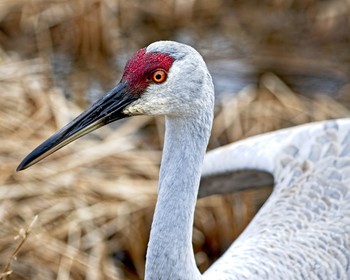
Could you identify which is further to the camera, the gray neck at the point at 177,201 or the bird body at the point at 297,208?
the bird body at the point at 297,208

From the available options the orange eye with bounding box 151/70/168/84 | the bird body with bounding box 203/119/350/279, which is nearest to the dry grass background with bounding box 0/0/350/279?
the bird body with bounding box 203/119/350/279

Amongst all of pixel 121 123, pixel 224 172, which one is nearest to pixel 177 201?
pixel 224 172

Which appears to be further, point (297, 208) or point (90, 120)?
point (297, 208)

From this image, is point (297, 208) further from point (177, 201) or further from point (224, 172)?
point (177, 201)

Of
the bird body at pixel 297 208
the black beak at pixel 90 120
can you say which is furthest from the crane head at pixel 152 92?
the bird body at pixel 297 208

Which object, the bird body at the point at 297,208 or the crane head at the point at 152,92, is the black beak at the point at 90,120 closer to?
the crane head at the point at 152,92

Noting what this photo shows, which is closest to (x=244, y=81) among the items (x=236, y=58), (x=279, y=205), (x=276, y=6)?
(x=236, y=58)

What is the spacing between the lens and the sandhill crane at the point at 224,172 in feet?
8.77

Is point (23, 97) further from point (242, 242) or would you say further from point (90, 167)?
point (242, 242)

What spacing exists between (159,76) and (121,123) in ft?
9.39

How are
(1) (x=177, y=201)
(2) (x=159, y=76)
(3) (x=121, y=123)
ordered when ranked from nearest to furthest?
(2) (x=159, y=76) → (1) (x=177, y=201) → (3) (x=121, y=123)

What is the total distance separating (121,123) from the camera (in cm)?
550

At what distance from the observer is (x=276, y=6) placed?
700cm

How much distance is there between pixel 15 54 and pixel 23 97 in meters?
0.89
